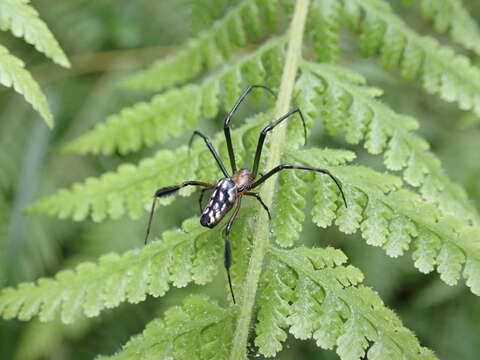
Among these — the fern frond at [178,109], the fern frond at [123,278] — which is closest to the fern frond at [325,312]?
the fern frond at [123,278]

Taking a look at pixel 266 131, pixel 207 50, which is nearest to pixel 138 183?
pixel 266 131

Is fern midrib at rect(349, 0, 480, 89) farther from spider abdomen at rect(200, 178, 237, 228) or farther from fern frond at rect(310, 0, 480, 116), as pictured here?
spider abdomen at rect(200, 178, 237, 228)

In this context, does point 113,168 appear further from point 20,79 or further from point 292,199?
point 292,199

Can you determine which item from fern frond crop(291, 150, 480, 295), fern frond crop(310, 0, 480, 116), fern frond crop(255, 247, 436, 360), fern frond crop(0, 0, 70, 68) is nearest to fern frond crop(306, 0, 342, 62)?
fern frond crop(310, 0, 480, 116)

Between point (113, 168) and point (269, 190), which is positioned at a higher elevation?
point (269, 190)

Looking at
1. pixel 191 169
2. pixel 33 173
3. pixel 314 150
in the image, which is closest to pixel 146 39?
pixel 33 173
